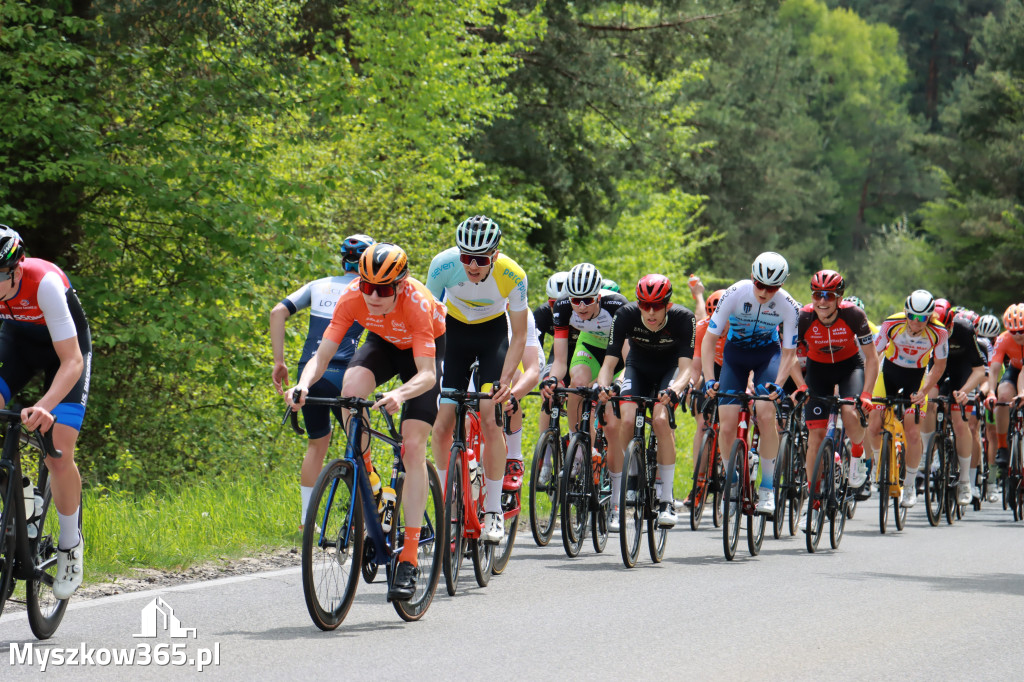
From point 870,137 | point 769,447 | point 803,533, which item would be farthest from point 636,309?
point 870,137

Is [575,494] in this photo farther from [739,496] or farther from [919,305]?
[919,305]

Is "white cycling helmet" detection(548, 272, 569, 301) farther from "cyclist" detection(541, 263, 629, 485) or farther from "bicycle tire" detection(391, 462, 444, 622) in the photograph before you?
"bicycle tire" detection(391, 462, 444, 622)

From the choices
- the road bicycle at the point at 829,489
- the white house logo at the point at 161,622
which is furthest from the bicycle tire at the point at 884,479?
the white house logo at the point at 161,622

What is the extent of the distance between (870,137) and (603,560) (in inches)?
3081

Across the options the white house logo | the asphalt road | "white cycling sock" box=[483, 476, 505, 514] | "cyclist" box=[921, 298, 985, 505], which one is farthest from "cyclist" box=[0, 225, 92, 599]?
"cyclist" box=[921, 298, 985, 505]

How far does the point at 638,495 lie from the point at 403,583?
3064 millimetres

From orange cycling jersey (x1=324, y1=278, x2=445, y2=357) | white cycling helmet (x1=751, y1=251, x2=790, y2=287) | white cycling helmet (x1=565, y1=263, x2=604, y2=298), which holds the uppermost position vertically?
white cycling helmet (x1=751, y1=251, x2=790, y2=287)

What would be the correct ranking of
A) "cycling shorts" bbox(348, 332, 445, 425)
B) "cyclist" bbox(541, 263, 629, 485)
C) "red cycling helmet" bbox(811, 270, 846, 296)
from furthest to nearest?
"red cycling helmet" bbox(811, 270, 846, 296), "cyclist" bbox(541, 263, 629, 485), "cycling shorts" bbox(348, 332, 445, 425)

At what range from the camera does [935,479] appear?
14266 mm

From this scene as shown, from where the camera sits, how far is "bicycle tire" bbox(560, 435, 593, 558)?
384 inches

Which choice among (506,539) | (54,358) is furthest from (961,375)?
(54,358)

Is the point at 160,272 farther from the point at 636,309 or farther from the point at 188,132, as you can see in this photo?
the point at 636,309

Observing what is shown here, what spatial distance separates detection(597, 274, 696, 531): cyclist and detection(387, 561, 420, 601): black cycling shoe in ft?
10.7

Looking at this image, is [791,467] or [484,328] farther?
[791,467]
